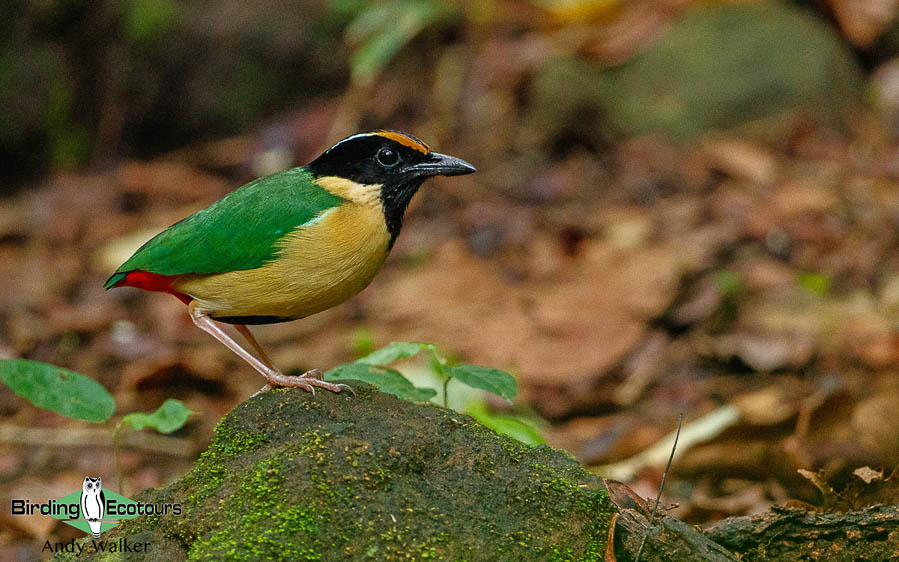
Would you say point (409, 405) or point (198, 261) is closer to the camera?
point (409, 405)

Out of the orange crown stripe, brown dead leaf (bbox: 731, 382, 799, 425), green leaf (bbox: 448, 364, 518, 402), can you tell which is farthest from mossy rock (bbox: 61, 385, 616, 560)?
brown dead leaf (bbox: 731, 382, 799, 425)

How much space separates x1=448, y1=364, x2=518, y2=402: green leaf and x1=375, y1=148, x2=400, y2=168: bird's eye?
1.04 meters

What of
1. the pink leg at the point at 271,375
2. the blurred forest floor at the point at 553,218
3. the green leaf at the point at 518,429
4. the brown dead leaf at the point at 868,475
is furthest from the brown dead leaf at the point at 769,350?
the pink leg at the point at 271,375

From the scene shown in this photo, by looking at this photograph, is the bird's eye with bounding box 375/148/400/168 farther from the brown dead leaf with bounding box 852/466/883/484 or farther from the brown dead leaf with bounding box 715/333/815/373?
the brown dead leaf with bounding box 715/333/815/373

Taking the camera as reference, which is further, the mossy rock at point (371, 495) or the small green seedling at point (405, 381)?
the small green seedling at point (405, 381)

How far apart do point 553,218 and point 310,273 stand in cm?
508

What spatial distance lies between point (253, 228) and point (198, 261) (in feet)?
0.87

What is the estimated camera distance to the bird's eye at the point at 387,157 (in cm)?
414

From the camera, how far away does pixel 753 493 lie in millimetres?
4504

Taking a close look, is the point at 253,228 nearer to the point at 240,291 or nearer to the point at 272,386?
the point at 240,291

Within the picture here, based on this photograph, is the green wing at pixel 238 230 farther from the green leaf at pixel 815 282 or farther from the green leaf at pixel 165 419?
the green leaf at pixel 815 282

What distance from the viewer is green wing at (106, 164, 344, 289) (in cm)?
380

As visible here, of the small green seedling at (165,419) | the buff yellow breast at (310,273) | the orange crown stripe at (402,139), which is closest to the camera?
the small green seedling at (165,419)

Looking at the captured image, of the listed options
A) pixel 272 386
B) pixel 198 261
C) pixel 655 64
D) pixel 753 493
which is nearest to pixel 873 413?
pixel 753 493
